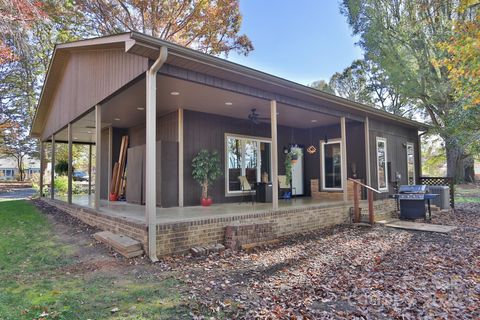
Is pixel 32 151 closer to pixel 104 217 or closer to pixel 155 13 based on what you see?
pixel 155 13

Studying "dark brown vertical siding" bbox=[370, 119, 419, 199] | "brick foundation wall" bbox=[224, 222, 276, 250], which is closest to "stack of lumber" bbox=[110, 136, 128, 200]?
"brick foundation wall" bbox=[224, 222, 276, 250]

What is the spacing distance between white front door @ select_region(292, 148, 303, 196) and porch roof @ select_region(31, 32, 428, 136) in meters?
2.78

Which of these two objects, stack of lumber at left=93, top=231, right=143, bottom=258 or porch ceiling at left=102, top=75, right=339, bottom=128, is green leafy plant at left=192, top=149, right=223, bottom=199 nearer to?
porch ceiling at left=102, top=75, right=339, bottom=128

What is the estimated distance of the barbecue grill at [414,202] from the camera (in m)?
8.26

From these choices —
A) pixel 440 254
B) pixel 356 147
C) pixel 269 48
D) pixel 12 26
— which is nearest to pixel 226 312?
pixel 440 254

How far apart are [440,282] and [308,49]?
21.8 meters

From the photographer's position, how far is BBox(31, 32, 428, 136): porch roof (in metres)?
4.42

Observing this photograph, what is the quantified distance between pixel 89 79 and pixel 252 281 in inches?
248

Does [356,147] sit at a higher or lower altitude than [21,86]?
lower

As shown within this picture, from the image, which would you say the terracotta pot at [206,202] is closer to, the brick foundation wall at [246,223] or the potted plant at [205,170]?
the potted plant at [205,170]

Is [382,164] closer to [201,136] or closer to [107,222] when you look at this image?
[201,136]

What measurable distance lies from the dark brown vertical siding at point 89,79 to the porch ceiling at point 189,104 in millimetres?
259

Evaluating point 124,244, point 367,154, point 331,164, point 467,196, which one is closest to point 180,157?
point 124,244

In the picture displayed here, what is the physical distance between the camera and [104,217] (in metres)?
6.34
